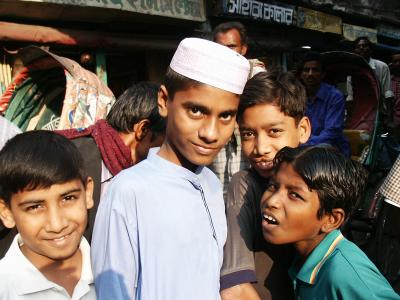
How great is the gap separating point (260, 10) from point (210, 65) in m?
5.85

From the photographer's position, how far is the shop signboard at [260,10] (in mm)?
6309

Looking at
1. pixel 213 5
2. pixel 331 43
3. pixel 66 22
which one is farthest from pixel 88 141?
pixel 331 43

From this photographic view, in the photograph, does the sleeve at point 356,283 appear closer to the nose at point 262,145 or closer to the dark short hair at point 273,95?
the nose at point 262,145

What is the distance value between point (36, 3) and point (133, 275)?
376 cm

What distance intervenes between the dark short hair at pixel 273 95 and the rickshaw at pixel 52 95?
1.65m

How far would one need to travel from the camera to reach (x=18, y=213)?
1.41m

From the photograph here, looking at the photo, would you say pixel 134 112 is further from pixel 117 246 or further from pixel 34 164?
pixel 117 246

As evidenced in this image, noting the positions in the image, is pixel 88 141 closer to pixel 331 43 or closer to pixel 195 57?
pixel 195 57

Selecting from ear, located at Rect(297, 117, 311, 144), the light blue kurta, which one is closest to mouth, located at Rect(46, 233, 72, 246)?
the light blue kurta

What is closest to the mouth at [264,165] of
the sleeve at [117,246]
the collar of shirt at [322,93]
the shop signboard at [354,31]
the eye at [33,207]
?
the sleeve at [117,246]

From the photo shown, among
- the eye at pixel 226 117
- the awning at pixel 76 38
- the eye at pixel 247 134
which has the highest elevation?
the awning at pixel 76 38

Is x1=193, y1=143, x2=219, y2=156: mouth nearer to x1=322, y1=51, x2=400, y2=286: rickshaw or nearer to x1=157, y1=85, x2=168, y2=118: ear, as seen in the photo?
x1=157, y1=85, x2=168, y2=118: ear

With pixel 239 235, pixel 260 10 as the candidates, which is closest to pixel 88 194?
pixel 239 235

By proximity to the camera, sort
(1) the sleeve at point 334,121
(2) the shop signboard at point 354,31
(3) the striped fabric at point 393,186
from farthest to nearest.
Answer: (2) the shop signboard at point 354,31, (1) the sleeve at point 334,121, (3) the striped fabric at point 393,186
